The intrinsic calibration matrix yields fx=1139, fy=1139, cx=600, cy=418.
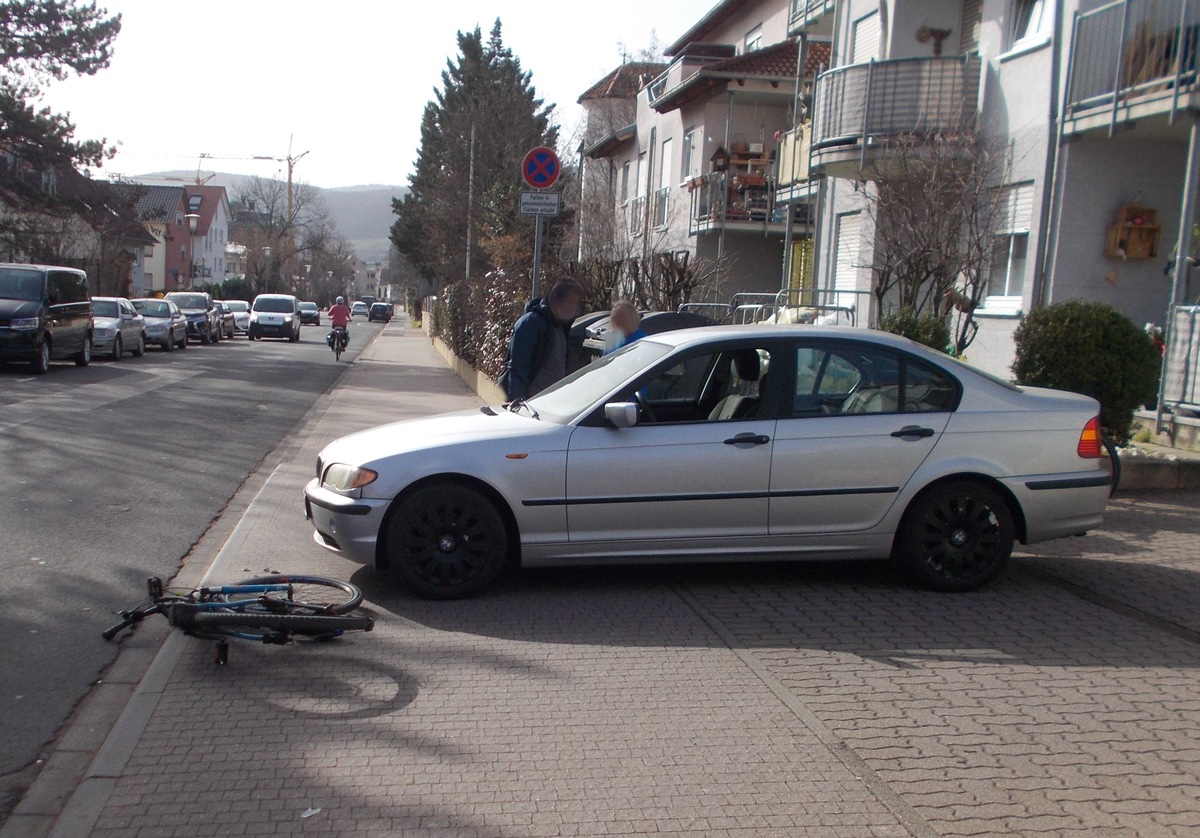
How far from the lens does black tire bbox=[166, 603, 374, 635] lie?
5297 mm

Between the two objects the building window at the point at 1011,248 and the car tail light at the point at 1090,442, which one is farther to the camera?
the building window at the point at 1011,248

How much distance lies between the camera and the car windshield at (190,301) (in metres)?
39.7

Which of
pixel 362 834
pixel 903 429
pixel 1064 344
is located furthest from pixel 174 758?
pixel 1064 344

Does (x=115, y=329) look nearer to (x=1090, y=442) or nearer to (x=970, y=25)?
(x=970, y=25)

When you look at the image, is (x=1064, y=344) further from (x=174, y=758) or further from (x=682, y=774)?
(x=174, y=758)

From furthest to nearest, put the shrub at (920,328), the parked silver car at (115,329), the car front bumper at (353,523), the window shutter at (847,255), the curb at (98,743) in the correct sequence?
the parked silver car at (115,329) < the window shutter at (847,255) < the shrub at (920,328) < the car front bumper at (353,523) < the curb at (98,743)

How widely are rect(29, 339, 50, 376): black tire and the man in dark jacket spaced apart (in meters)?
15.8

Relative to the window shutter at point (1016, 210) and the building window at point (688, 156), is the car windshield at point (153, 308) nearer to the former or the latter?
the building window at point (688, 156)

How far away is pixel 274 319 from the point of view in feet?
143

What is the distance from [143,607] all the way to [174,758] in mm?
1463

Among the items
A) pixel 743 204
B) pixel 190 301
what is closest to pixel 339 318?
pixel 743 204

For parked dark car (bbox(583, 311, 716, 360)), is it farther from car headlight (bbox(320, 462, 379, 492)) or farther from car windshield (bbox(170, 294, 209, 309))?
car windshield (bbox(170, 294, 209, 309))

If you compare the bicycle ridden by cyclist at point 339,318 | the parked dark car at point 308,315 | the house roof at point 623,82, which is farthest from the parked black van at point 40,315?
the parked dark car at point 308,315

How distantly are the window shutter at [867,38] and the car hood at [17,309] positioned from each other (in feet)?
51.2
